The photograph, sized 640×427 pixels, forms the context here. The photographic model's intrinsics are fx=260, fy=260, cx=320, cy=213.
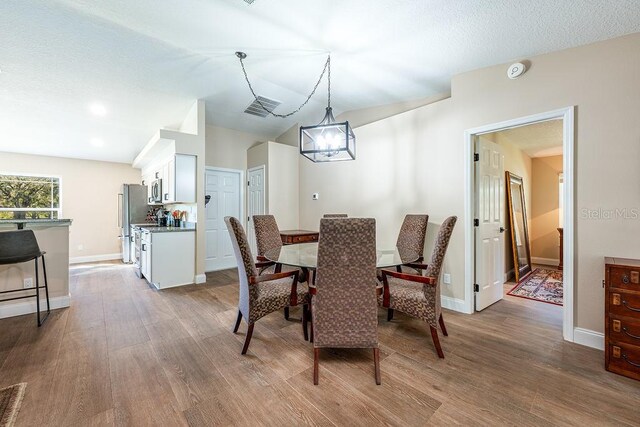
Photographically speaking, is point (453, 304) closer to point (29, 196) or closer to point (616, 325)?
point (616, 325)

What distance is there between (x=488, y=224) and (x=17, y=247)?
5.05 m

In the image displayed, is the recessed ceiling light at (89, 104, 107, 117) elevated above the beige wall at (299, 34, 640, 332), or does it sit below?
above

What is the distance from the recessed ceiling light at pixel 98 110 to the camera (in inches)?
155

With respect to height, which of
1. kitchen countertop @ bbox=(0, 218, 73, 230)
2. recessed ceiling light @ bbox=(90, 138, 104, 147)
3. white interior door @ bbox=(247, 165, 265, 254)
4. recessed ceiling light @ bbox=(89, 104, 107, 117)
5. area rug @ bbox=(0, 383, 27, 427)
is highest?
recessed ceiling light @ bbox=(89, 104, 107, 117)

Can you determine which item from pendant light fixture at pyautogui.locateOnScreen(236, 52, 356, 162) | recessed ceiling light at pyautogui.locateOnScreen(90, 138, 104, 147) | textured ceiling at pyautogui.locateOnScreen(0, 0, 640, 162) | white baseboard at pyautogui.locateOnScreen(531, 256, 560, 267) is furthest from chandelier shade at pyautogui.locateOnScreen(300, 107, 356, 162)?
white baseboard at pyautogui.locateOnScreen(531, 256, 560, 267)

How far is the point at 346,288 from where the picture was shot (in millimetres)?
1802

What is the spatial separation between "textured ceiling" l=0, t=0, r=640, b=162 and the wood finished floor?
268 cm

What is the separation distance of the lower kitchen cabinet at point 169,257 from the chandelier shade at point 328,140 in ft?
8.78

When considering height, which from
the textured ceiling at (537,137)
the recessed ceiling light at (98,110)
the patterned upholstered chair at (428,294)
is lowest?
the patterned upholstered chair at (428,294)

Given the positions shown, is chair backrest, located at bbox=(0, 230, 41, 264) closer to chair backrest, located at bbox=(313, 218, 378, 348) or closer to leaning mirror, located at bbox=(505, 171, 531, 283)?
chair backrest, located at bbox=(313, 218, 378, 348)

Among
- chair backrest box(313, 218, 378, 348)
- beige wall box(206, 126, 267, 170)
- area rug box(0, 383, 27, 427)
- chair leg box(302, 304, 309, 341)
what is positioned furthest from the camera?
beige wall box(206, 126, 267, 170)

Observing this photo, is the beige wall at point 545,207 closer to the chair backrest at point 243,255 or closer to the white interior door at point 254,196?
the white interior door at point 254,196

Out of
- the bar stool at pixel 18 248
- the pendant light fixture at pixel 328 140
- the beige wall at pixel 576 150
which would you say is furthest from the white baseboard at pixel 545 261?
the bar stool at pixel 18 248

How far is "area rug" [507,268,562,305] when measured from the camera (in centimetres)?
351
